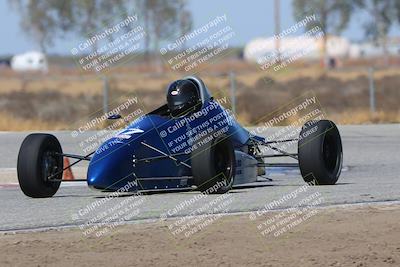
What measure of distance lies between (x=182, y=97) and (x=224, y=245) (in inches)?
196

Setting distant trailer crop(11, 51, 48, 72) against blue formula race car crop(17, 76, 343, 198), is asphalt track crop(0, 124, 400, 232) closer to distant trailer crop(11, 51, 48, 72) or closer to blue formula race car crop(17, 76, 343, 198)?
blue formula race car crop(17, 76, 343, 198)

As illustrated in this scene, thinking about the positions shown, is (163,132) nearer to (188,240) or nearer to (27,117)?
(188,240)

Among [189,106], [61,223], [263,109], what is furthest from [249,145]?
[263,109]

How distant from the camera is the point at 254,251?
31.9ft

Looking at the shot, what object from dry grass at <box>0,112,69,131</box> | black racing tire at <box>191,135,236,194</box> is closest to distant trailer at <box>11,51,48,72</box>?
dry grass at <box>0,112,69,131</box>

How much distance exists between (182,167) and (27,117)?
2429 centimetres

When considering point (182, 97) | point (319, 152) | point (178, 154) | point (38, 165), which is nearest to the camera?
point (38, 165)

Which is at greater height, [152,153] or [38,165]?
Answer: [38,165]

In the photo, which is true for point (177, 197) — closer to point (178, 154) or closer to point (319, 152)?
point (178, 154)

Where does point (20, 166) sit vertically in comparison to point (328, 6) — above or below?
above

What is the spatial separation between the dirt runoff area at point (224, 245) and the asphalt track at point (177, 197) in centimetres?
79

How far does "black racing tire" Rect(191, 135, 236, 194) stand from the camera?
13234mm

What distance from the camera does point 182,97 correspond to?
14.7m

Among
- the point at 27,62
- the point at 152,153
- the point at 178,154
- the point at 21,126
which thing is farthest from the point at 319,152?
the point at 27,62
